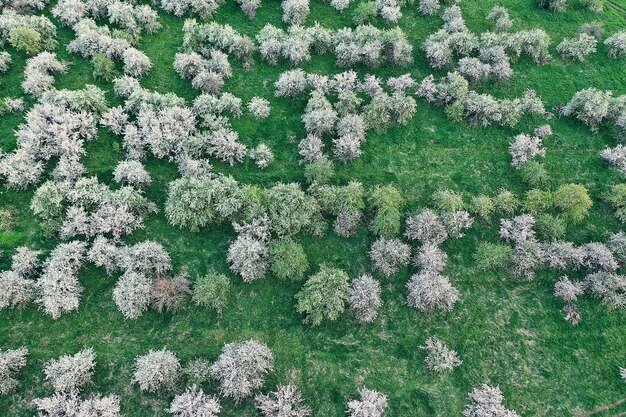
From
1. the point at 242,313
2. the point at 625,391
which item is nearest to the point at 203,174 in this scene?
the point at 242,313

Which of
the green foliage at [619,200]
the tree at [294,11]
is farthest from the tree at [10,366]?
the green foliage at [619,200]

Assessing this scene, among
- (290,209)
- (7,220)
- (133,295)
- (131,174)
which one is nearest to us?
(133,295)

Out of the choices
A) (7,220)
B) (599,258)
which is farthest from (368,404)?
(7,220)

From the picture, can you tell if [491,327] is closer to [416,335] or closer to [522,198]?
[416,335]

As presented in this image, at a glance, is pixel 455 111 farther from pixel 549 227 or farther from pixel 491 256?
pixel 491 256

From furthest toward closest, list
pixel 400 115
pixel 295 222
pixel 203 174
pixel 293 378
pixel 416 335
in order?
pixel 400 115, pixel 203 174, pixel 295 222, pixel 416 335, pixel 293 378

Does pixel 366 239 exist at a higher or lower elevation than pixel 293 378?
higher
